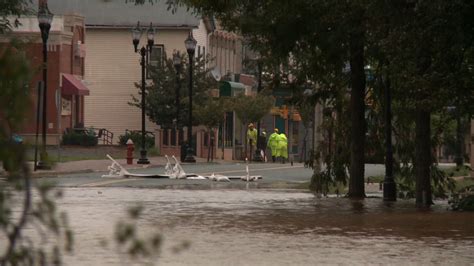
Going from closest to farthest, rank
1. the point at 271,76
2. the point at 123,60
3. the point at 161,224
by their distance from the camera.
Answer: the point at 161,224 < the point at 271,76 < the point at 123,60

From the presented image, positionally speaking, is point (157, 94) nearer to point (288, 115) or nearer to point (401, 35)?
point (288, 115)

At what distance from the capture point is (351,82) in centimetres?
2859

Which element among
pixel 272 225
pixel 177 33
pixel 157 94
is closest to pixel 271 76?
pixel 272 225

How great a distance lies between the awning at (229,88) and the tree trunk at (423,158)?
51868 mm

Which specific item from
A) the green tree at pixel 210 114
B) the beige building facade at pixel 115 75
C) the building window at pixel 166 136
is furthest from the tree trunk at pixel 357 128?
the beige building facade at pixel 115 75

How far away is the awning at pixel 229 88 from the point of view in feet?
260

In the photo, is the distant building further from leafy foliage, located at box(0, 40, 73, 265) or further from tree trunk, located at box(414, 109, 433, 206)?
leafy foliage, located at box(0, 40, 73, 265)

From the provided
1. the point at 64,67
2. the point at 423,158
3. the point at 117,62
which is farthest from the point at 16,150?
the point at 117,62

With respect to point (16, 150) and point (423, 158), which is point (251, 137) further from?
point (16, 150)

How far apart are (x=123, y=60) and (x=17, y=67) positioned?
7587 cm

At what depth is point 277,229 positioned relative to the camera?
739 inches

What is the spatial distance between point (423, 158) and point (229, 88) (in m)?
55.1

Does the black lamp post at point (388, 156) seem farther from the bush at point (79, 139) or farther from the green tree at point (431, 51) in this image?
the bush at point (79, 139)

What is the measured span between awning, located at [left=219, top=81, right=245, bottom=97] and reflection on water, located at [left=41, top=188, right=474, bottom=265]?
166ft
